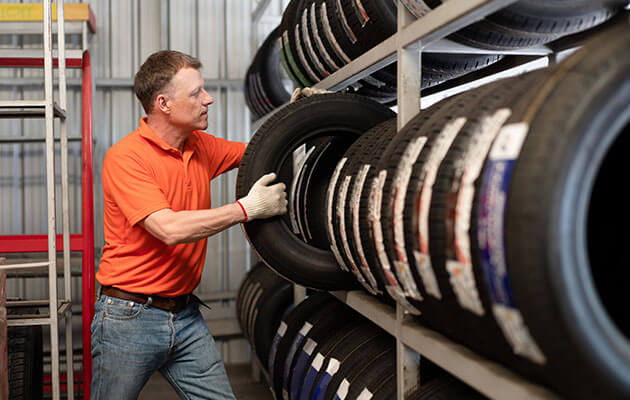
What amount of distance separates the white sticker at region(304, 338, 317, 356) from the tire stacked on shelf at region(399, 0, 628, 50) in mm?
1212

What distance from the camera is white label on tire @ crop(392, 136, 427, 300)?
3.70 feet

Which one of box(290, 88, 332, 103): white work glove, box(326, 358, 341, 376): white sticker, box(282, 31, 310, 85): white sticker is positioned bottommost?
box(326, 358, 341, 376): white sticker

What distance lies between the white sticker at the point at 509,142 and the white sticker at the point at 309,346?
1386mm

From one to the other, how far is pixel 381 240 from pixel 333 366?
2.36 ft

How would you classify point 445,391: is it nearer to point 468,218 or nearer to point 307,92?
point 468,218

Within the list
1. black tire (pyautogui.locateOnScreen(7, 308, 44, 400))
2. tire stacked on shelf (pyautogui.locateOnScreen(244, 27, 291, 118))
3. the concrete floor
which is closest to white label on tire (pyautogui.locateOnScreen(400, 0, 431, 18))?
black tire (pyautogui.locateOnScreen(7, 308, 44, 400))

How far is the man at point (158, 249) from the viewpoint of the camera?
208cm

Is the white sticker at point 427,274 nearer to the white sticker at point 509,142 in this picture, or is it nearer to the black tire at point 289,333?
the white sticker at point 509,142

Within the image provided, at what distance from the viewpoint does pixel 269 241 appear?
5.83 feet

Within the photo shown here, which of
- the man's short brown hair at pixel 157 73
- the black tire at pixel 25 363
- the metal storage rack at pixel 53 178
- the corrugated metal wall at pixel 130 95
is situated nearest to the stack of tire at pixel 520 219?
the man's short brown hair at pixel 157 73

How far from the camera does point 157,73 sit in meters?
2.31

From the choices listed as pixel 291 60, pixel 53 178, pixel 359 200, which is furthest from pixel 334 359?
pixel 53 178

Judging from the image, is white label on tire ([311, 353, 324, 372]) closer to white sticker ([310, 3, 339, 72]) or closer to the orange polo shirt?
the orange polo shirt

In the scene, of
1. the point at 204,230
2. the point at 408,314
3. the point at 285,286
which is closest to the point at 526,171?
the point at 408,314
